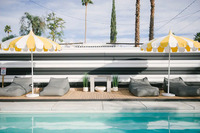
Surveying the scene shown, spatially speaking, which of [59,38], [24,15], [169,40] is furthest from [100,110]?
[24,15]

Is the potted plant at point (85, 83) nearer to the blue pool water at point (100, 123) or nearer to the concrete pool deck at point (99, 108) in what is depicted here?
the concrete pool deck at point (99, 108)

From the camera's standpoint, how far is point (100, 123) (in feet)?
12.8

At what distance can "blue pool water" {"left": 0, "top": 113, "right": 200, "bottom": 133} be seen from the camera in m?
3.64

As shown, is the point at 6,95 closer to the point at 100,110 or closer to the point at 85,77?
the point at 85,77

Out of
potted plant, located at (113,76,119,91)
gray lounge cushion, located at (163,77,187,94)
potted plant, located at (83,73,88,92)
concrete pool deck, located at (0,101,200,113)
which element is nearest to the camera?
concrete pool deck, located at (0,101,200,113)

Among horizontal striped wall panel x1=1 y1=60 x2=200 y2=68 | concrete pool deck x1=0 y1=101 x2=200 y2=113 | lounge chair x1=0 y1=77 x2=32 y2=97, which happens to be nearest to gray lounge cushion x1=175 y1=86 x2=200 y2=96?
concrete pool deck x1=0 y1=101 x2=200 y2=113

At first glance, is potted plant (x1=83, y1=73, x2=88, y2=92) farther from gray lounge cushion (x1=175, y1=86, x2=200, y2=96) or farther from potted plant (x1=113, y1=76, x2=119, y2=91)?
gray lounge cushion (x1=175, y1=86, x2=200, y2=96)

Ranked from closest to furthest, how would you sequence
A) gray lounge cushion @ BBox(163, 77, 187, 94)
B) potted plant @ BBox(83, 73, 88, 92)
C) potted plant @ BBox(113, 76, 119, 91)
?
gray lounge cushion @ BBox(163, 77, 187, 94)
potted plant @ BBox(83, 73, 88, 92)
potted plant @ BBox(113, 76, 119, 91)

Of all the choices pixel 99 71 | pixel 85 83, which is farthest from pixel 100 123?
pixel 99 71

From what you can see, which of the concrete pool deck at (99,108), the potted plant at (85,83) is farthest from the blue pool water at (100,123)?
the potted plant at (85,83)

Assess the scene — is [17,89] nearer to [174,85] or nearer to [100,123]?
[100,123]

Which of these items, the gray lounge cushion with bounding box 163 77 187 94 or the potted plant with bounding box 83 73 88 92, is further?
the potted plant with bounding box 83 73 88 92

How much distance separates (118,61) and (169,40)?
9.88ft

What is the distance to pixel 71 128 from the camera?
3.69 m
